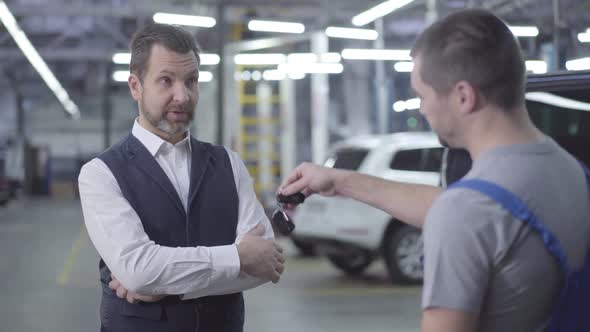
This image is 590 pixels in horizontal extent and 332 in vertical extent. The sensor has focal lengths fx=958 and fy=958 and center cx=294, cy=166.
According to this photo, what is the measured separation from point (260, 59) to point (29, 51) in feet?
23.6

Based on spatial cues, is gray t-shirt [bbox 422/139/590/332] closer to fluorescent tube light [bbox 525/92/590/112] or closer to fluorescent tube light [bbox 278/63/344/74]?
fluorescent tube light [bbox 525/92/590/112]

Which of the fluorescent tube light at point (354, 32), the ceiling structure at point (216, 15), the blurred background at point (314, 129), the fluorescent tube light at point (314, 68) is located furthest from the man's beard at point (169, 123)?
the fluorescent tube light at point (314, 68)

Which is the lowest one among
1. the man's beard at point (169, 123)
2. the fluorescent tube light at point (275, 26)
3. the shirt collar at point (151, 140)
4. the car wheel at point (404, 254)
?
the car wheel at point (404, 254)

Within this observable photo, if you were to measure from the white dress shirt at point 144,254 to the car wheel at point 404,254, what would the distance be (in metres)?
8.48

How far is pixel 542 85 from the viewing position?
161 inches

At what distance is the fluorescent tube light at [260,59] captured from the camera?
25.7m

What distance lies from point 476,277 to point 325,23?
21.2 m

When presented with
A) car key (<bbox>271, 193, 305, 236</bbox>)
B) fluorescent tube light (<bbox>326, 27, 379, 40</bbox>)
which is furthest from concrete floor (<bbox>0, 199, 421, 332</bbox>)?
fluorescent tube light (<bbox>326, 27, 379, 40</bbox>)

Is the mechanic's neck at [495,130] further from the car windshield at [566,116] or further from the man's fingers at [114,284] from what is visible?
the car windshield at [566,116]

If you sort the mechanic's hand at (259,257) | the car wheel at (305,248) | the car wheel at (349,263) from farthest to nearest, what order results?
the car wheel at (305,248) < the car wheel at (349,263) < the mechanic's hand at (259,257)

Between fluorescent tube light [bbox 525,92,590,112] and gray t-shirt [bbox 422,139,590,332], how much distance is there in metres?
2.43

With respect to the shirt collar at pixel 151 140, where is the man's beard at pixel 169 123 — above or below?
above

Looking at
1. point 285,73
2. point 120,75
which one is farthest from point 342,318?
point 120,75

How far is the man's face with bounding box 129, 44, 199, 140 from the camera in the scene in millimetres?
3098
